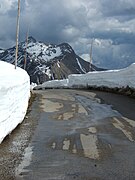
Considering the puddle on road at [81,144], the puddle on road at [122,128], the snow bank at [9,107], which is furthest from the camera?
the puddle on road at [122,128]

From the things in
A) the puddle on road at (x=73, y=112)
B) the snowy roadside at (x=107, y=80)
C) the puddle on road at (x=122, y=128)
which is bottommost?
the puddle on road at (x=122, y=128)

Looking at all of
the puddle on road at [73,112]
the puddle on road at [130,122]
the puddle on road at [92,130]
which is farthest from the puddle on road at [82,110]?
the puddle on road at [92,130]

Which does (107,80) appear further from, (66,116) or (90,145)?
(90,145)

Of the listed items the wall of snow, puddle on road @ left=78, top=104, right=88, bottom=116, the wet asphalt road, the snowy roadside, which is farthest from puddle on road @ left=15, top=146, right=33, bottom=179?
the wall of snow

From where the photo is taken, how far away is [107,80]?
101 feet

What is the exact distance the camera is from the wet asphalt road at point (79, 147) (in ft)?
23.1

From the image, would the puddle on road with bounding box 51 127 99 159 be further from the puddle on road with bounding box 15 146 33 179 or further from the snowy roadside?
the snowy roadside

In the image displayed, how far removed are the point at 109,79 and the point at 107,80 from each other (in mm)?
312

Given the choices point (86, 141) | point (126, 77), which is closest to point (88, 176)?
point (86, 141)

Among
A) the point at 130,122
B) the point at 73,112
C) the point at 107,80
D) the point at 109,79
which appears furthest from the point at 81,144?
the point at 107,80

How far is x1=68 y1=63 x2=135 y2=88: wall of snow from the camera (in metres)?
26.2

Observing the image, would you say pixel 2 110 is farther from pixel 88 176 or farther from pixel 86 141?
pixel 88 176

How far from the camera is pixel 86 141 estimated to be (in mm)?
9664

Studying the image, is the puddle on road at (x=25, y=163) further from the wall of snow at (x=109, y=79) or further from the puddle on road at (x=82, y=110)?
the wall of snow at (x=109, y=79)
